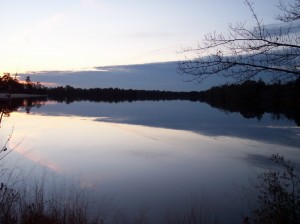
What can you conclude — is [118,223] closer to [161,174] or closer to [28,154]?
[161,174]

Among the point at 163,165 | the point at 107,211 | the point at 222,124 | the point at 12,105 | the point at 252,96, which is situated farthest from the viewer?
the point at 252,96

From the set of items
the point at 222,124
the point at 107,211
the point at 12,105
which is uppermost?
the point at 12,105

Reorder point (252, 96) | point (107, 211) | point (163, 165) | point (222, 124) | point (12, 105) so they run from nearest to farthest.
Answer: point (107, 211) → point (163, 165) → point (222, 124) → point (12, 105) → point (252, 96)

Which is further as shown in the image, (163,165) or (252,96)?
(252,96)

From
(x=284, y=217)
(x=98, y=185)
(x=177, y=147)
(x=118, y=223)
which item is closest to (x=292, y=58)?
(x=284, y=217)

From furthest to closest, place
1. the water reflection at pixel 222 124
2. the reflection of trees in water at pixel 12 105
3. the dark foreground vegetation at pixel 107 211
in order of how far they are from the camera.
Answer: the water reflection at pixel 222 124, the dark foreground vegetation at pixel 107 211, the reflection of trees in water at pixel 12 105

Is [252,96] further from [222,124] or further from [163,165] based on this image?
[163,165]

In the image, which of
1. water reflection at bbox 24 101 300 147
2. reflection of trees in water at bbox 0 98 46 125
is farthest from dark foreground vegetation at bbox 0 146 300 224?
water reflection at bbox 24 101 300 147

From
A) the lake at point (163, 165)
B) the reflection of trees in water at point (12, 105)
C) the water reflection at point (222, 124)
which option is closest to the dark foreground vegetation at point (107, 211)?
the lake at point (163, 165)

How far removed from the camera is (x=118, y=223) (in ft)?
29.4

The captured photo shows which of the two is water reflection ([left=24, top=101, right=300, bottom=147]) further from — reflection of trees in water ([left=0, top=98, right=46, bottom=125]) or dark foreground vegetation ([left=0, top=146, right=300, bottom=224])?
dark foreground vegetation ([left=0, top=146, right=300, bottom=224])


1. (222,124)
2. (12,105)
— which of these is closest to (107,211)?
(222,124)

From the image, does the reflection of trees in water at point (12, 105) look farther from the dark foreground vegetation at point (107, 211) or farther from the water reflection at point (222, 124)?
the water reflection at point (222, 124)

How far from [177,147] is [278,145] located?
20.7ft
